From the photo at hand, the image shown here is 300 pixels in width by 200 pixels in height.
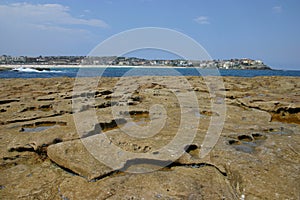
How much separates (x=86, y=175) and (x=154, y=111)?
482 cm

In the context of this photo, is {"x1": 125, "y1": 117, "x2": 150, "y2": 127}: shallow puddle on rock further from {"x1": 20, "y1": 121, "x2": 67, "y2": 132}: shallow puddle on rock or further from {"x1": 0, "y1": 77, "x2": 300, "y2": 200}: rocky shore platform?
{"x1": 20, "y1": 121, "x2": 67, "y2": 132}: shallow puddle on rock

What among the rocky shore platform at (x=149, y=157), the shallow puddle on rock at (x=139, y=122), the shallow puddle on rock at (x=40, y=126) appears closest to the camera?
the rocky shore platform at (x=149, y=157)

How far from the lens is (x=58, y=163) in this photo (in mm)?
4691

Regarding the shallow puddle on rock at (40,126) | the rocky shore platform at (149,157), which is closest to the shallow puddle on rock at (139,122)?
the rocky shore platform at (149,157)

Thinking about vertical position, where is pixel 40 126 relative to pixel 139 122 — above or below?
below

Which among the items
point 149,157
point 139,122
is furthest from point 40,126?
point 149,157

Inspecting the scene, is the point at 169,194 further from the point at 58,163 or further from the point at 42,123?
the point at 42,123

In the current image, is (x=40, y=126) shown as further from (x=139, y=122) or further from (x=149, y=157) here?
(x=149, y=157)

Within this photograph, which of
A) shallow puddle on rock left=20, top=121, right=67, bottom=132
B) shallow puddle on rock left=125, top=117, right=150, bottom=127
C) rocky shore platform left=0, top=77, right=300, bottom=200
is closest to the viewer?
rocky shore platform left=0, top=77, right=300, bottom=200

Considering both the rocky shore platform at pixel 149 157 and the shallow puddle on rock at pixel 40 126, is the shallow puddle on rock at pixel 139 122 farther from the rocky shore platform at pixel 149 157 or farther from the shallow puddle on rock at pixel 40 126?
the shallow puddle on rock at pixel 40 126

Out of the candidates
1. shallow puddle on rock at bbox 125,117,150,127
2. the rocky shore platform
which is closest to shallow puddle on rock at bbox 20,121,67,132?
the rocky shore platform

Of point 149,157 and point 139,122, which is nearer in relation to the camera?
point 149,157

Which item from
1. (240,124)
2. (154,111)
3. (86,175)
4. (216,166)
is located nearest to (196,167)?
(216,166)

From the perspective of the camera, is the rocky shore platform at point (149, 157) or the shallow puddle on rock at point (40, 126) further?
the shallow puddle on rock at point (40, 126)
